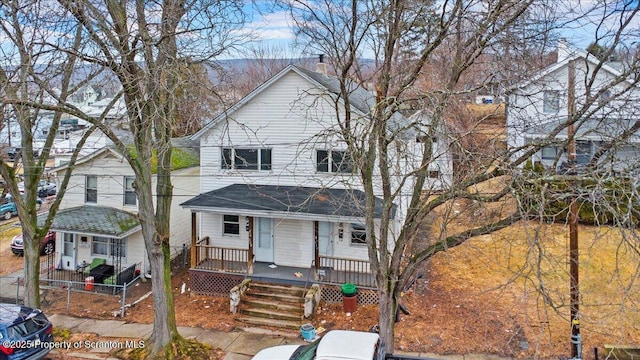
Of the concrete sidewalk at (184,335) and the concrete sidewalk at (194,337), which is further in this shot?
the concrete sidewalk at (184,335)

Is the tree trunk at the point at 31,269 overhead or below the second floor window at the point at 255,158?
below

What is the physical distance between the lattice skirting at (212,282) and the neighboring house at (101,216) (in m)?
3.50

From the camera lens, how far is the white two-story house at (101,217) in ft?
54.9

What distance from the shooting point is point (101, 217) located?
55.7ft

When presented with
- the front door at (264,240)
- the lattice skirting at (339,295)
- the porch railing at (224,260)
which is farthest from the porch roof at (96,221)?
the lattice skirting at (339,295)

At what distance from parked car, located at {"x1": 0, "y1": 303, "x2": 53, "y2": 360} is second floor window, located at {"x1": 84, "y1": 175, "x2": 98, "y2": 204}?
319 inches

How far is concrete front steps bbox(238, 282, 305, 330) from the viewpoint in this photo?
12344 mm

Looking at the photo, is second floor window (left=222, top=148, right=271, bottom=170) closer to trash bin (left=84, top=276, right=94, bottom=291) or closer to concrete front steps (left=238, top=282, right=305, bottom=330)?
concrete front steps (left=238, top=282, right=305, bottom=330)

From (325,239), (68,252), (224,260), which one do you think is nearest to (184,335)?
(224,260)

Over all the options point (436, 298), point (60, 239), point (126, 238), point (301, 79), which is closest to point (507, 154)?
point (436, 298)

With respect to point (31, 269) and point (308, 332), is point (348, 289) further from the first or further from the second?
point (31, 269)

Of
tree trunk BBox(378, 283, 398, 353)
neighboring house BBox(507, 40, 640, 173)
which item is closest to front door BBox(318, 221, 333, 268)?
tree trunk BBox(378, 283, 398, 353)

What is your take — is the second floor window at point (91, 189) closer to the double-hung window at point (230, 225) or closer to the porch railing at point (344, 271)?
the double-hung window at point (230, 225)

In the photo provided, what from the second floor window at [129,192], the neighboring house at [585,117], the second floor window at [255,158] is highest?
the neighboring house at [585,117]
